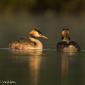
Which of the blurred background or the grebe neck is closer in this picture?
the grebe neck

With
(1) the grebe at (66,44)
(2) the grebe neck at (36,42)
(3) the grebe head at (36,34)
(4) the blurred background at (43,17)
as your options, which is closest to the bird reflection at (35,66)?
(1) the grebe at (66,44)

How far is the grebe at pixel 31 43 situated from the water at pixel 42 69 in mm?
2208

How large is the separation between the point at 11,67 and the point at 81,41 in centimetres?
543

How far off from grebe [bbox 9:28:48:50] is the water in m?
2.21

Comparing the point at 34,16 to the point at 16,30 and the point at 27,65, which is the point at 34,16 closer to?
the point at 16,30

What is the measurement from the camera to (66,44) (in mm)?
15906

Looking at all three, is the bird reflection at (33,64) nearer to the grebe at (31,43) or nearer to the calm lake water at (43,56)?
the calm lake water at (43,56)

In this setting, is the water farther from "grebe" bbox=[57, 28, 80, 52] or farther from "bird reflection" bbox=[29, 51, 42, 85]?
"grebe" bbox=[57, 28, 80, 52]

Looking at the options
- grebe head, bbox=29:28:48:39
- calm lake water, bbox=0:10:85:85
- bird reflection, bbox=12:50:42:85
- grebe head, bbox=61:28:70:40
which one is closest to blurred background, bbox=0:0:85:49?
calm lake water, bbox=0:10:85:85

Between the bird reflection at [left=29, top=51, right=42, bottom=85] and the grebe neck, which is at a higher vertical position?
the grebe neck

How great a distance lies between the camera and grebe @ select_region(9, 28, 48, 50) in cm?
1568

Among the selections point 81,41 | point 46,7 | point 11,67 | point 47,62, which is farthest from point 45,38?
point 11,67

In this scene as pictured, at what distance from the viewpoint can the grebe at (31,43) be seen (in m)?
15.7

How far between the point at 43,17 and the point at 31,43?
109 inches
